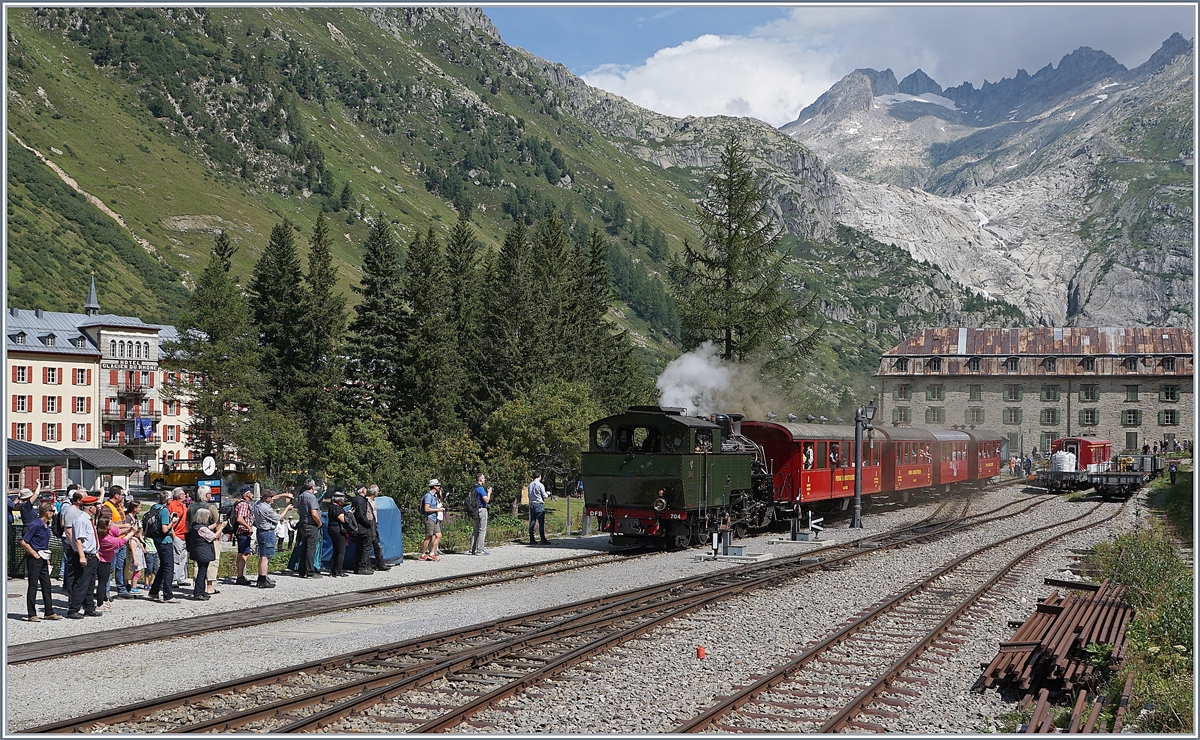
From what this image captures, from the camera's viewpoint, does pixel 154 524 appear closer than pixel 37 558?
No

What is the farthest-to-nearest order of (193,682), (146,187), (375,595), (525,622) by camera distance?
(146,187) < (375,595) < (525,622) < (193,682)

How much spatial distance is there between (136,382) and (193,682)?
88.9m

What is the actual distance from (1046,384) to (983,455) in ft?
119

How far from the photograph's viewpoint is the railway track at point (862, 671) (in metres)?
9.81

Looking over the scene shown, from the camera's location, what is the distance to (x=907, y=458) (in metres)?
41.6

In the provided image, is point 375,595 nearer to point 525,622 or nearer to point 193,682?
point 525,622

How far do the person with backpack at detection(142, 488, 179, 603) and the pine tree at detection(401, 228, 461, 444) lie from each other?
95.6 feet

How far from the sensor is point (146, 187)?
168 m

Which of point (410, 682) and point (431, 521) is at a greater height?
point (431, 521)

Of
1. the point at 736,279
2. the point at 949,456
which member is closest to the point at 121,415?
the point at 736,279

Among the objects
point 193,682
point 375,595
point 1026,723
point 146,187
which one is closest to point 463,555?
point 375,595

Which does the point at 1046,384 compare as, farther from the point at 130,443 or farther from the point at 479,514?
the point at 130,443

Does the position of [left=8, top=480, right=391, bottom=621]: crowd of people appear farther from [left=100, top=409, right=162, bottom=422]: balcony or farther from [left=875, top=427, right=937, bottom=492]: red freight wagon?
[left=100, top=409, right=162, bottom=422]: balcony

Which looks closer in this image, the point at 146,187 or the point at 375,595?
the point at 375,595
